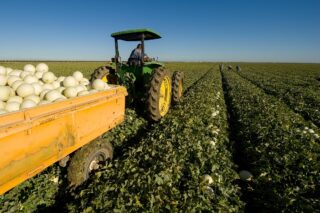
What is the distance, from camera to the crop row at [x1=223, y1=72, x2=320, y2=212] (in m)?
4.01

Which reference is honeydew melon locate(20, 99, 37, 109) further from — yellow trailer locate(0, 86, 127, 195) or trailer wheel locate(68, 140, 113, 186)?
trailer wheel locate(68, 140, 113, 186)

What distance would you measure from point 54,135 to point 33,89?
1430mm

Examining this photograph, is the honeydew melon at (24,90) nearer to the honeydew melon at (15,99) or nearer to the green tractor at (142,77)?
the honeydew melon at (15,99)

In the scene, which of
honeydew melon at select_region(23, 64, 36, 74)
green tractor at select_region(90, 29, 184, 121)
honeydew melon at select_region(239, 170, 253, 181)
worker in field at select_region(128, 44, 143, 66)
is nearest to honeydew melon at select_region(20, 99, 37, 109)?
honeydew melon at select_region(23, 64, 36, 74)

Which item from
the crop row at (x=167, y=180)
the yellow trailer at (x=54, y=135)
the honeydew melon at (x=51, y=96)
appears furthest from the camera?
the honeydew melon at (x=51, y=96)

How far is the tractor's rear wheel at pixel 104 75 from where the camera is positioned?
7.30 m

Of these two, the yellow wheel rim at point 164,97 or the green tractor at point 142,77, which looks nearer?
the green tractor at point 142,77

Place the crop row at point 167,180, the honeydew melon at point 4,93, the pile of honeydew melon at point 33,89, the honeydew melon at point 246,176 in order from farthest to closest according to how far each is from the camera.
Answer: the honeydew melon at point 246,176
the honeydew melon at point 4,93
the pile of honeydew melon at point 33,89
the crop row at point 167,180

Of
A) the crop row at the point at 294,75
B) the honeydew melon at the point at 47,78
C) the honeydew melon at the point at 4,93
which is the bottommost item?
the crop row at the point at 294,75

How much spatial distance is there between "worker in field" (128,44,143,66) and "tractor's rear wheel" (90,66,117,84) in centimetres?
81

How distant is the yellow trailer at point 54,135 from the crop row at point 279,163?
10.1 ft

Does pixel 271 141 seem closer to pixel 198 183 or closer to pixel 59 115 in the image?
pixel 198 183

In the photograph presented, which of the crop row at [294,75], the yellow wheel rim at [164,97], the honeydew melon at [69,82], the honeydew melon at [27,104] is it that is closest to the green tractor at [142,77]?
the yellow wheel rim at [164,97]

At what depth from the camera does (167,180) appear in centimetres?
384
